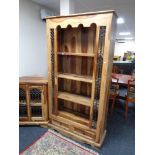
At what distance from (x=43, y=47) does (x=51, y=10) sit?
990 mm

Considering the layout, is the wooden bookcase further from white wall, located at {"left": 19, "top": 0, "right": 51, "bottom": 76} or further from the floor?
white wall, located at {"left": 19, "top": 0, "right": 51, "bottom": 76}

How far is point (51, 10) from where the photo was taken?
3537mm

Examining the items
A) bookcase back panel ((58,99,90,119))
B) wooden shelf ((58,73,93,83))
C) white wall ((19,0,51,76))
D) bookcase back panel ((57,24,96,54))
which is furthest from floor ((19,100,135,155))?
bookcase back panel ((57,24,96,54))

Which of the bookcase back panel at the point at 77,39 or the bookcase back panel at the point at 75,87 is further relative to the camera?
the bookcase back panel at the point at 75,87

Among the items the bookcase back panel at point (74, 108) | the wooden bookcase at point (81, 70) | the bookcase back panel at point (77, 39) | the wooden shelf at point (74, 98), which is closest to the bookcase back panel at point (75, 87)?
the wooden bookcase at point (81, 70)

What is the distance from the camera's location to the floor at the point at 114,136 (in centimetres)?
200

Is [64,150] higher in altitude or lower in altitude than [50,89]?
lower

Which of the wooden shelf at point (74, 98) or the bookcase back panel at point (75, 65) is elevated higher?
the bookcase back panel at point (75, 65)

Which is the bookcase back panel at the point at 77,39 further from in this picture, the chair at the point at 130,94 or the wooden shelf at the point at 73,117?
the chair at the point at 130,94

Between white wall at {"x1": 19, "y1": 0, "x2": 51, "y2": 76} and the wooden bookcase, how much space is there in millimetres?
994

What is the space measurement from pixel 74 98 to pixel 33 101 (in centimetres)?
78

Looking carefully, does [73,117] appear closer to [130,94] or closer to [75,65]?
[75,65]
